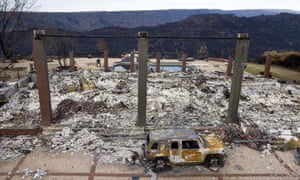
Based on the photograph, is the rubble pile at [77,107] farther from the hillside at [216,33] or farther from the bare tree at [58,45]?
the hillside at [216,33]

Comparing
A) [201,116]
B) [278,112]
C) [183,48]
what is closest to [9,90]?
[201,116]

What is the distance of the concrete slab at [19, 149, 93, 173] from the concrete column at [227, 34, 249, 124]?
7.14m

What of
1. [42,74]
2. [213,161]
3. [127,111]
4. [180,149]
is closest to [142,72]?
[127,111]

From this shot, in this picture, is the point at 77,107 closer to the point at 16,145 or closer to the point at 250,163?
the point at 16,145

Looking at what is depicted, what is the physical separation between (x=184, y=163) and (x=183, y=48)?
182ft

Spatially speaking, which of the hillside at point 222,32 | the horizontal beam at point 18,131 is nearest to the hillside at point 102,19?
the hillside at point 222,32

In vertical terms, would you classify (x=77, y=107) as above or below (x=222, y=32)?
below

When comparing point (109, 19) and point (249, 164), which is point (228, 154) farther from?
point (109, 19)

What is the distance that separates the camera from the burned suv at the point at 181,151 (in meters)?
8.11

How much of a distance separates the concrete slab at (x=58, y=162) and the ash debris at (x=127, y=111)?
0.40 m

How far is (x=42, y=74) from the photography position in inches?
408

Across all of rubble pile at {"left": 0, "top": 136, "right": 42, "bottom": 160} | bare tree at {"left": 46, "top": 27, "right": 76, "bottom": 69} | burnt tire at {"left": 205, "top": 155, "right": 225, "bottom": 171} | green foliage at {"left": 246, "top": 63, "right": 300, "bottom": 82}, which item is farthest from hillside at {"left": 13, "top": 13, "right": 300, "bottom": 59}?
burnt tire at {"left": 205, "top": 155, "right": 225, "bottom": 171}

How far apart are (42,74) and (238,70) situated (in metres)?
9.12

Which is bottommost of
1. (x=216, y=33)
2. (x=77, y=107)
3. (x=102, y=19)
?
(x=77, y=107)
